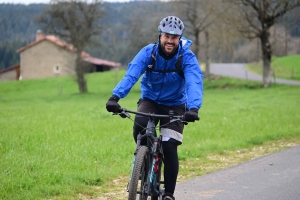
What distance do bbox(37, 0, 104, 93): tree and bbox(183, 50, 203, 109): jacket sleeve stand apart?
4123cm

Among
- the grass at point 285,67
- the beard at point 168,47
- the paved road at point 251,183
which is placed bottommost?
the paved road at point 251,183

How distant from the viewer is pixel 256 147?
37.4 feet

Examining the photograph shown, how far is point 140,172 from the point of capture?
514 cm

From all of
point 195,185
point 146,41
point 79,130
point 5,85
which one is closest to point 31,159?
point 195,185

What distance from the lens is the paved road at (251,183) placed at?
21.8 ft

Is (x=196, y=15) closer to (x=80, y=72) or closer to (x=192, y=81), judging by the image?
(x=80, y=72)

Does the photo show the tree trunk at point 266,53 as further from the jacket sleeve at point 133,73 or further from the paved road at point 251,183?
the jacket sleeve at point 133,73

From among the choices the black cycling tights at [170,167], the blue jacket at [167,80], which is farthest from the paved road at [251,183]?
the blue jacket at [167,80]

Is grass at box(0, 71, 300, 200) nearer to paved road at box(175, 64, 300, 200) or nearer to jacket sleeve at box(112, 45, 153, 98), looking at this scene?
paved road at box(175, 64, 300, 200)

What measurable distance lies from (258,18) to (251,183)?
30417 millimetres

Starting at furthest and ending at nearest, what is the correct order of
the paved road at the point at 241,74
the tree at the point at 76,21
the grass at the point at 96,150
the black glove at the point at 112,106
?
the tree at the point at 76,21 < the paved road at the point at 241,74 < the grass at the point at 96,150 < the black glove at the point at 112,106

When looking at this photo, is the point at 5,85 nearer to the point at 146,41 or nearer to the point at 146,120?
the point at 146,41

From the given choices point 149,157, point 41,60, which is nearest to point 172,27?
point 149,157

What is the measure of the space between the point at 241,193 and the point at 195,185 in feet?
2.55
